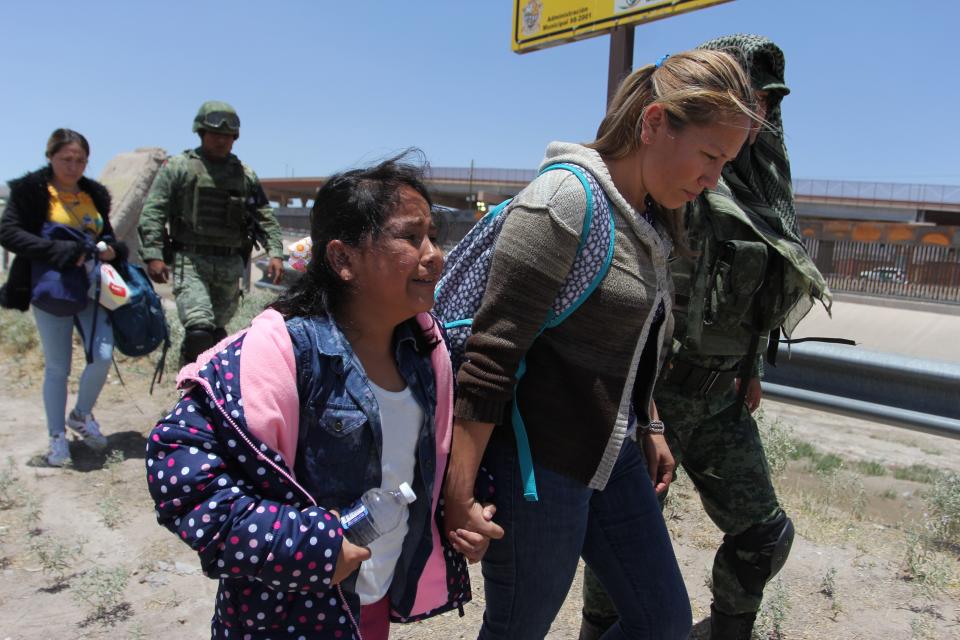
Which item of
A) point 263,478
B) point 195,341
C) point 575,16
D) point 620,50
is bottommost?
point 195,341

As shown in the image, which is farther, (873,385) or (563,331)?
(873,385)

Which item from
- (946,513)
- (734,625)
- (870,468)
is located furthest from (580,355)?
(870,468)

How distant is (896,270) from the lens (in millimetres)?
19141

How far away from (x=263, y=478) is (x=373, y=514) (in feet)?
0.79

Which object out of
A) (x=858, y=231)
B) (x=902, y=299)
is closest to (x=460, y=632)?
(x=902, y=299)

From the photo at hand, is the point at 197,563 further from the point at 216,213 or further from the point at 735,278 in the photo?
the point at 735,278

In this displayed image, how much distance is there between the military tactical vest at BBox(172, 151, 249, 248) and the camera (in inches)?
189

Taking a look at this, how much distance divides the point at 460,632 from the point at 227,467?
1.81 meters

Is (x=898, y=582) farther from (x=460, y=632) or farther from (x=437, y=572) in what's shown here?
(x=437, y=572)

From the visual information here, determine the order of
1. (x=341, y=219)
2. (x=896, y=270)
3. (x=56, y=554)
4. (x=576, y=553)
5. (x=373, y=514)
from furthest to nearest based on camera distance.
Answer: (x=896, y=270) < (x=56, y=554) < (x=576, y=553) < (x=341, y=219) < (x=373, y=514)

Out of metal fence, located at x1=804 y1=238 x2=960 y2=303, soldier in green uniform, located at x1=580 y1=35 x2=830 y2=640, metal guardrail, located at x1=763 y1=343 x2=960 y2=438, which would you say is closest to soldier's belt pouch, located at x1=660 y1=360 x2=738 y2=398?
soldier in green uniform, located at x1=580 y1=35 x2=830 y2=640

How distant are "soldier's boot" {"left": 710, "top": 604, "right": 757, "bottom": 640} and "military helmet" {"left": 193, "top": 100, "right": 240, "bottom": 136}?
157 inches

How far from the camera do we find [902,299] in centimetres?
1761

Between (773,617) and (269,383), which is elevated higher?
(269,383)
